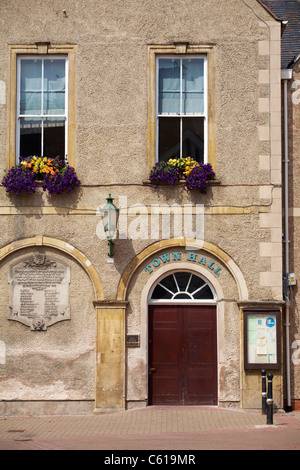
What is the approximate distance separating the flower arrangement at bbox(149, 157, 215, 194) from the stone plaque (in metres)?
2.60

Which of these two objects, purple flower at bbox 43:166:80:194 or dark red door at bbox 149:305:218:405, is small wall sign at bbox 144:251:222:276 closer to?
dark red door at bbox 149:305:218:405

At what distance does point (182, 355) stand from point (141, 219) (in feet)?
9.31

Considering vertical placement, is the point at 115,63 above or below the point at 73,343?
above

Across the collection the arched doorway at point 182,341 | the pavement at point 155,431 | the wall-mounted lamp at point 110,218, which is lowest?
the pavement at point 155,431

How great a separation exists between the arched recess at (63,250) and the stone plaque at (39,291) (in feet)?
0.87

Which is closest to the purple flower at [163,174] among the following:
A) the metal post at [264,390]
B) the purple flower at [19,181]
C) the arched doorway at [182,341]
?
the arched doorway at [182,341]

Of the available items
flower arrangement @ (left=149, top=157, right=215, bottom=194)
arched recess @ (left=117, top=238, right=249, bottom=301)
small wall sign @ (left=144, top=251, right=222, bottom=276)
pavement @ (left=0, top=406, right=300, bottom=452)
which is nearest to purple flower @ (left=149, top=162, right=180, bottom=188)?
flower arrangement @ (left=149, top=157, right=215, bottom=194)

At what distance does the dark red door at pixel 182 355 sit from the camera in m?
13.8

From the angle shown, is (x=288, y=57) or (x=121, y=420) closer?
(x=121, y=420)

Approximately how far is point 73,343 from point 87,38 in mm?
6156

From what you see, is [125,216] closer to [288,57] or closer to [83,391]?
[83,391]

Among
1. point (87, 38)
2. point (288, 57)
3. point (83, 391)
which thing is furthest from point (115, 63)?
point (83, 391)

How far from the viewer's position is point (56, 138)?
559 inches

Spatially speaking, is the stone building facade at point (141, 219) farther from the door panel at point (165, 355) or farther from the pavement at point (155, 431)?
the pavement at point (155, 431)
